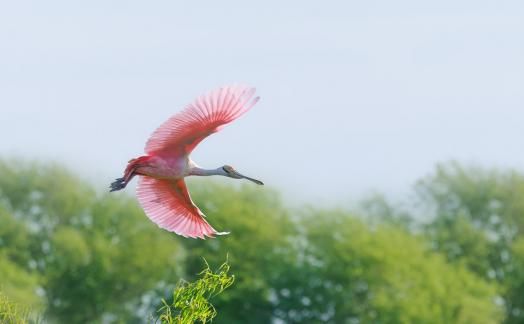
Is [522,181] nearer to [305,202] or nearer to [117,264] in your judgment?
[305,202]

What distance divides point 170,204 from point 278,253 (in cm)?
4643

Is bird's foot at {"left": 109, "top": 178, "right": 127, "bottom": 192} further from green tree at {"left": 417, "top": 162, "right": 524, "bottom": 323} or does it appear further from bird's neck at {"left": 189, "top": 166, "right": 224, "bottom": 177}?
green tree at {"left": 417, "top": 162, "right": 524, "bottom": 323}

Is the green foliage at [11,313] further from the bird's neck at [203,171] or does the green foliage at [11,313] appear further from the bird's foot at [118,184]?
the bird's neck at [203,171]

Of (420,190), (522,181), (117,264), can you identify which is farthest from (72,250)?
(522,181)

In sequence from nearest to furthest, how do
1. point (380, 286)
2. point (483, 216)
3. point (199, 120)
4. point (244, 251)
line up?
point (199, 120)
point (380, 286)
point (244, 251)
point (483, 216)

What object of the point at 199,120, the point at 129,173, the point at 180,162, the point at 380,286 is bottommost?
the point at 380,286

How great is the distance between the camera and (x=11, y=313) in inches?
486

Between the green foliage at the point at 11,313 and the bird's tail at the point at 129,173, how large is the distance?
296 centimetres

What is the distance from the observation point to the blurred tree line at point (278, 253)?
6100 centimetres

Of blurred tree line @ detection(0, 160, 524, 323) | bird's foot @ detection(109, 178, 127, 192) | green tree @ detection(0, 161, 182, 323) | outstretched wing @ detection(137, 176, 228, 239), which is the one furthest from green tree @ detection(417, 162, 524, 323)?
bird's foot @ detection(109, 178, 127, 192)

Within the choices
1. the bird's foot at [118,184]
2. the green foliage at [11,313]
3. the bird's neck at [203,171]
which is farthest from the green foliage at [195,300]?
the bird's neck at [203,171]

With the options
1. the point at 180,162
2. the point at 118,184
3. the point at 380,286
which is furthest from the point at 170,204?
the point at 380,286

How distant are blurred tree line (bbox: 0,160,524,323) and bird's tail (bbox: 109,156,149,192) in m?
43.4

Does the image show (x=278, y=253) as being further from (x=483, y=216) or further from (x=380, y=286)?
(x=483, y=216)
